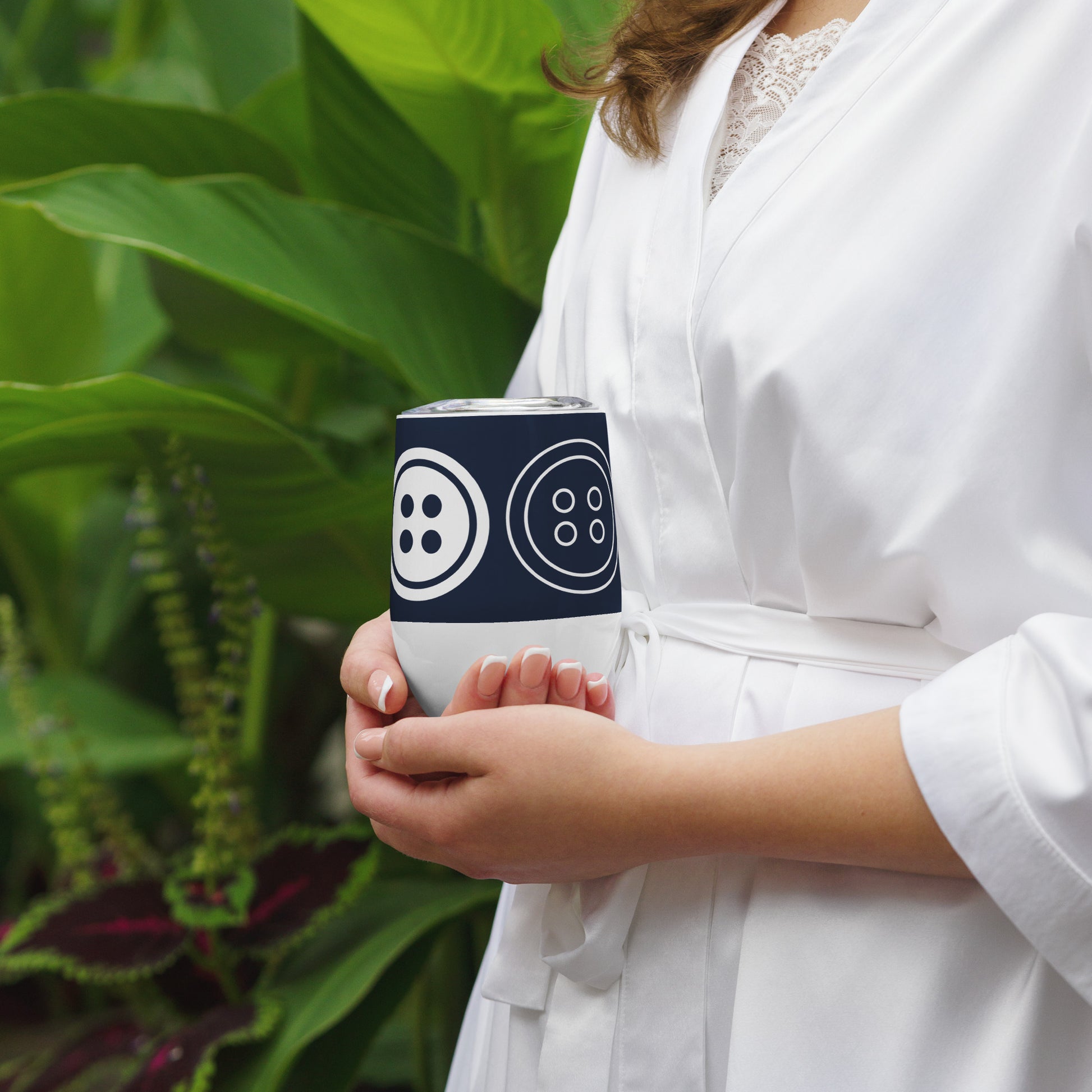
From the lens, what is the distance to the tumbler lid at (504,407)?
1.40 ft

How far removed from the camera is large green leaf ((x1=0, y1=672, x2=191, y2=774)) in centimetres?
115

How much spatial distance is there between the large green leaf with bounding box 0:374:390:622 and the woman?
1.09ft

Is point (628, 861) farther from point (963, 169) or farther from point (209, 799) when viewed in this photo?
point (209, 799)

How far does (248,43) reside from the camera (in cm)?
135

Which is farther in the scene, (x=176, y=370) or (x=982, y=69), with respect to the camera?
(x=176, y=370)

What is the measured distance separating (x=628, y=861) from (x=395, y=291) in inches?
24.6

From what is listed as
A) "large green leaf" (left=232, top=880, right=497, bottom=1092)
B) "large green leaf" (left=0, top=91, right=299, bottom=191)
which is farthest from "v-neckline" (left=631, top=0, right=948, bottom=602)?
"large green leaf" (left=0, top=91, right=299, bottom=191)

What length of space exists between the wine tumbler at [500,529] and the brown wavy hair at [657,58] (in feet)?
0.76

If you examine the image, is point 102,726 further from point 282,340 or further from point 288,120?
point 288,120

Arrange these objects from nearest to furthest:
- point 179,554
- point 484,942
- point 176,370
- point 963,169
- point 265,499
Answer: point 963,169, point 265,499, point 484,942, point 179,554, point 176,370

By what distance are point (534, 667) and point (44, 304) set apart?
1089mm

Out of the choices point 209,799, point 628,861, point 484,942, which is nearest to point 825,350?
point 628,861

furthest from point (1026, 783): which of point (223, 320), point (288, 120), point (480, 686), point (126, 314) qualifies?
point (126, 314)

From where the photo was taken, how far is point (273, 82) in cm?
118
